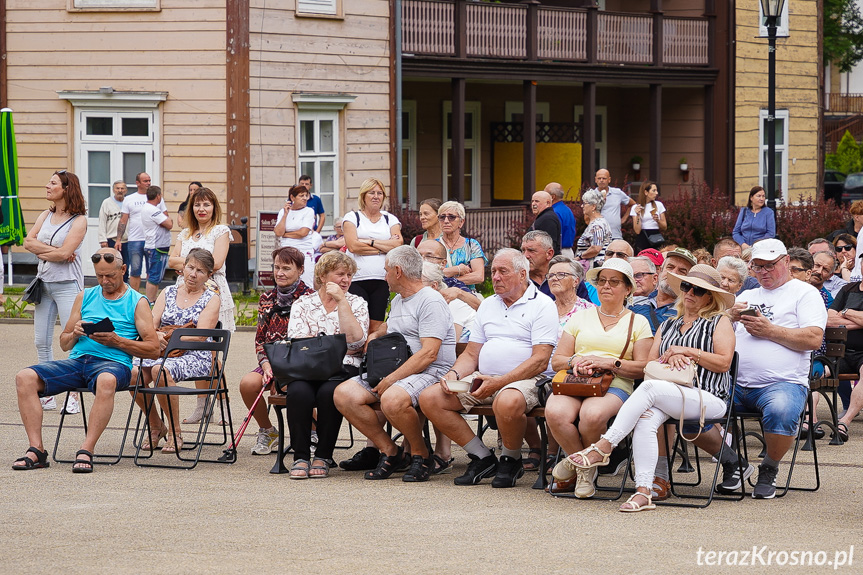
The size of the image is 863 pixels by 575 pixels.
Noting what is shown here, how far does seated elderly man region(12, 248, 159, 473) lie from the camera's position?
8.07 m

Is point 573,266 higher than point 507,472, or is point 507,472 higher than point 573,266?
point 573,266

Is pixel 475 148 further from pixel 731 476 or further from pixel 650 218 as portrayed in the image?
pixel 731 476

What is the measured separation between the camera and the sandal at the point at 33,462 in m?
8.00

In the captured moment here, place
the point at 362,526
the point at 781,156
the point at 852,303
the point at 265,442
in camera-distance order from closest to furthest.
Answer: the point at 362,526 → the point at 265,442 → the point at 852,303 → the point at 781,156

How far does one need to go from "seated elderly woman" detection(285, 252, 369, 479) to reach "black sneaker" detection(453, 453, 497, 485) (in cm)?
90

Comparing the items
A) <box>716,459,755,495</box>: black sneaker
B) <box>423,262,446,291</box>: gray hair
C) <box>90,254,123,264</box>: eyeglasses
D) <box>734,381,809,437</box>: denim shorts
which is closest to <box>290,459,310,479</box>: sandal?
<box>423,262,446,291</box>: gray hair

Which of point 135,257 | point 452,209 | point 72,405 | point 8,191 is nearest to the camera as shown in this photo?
point 72,405

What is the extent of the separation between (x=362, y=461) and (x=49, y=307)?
12.3ft

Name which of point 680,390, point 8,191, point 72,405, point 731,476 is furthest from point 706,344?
point 8,191

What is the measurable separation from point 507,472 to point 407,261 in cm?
149

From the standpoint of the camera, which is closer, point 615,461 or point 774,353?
point 774,353

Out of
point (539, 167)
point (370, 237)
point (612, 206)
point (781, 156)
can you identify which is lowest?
point (370, 237)

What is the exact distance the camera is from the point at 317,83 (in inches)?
802

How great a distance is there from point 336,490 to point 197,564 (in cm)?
187
